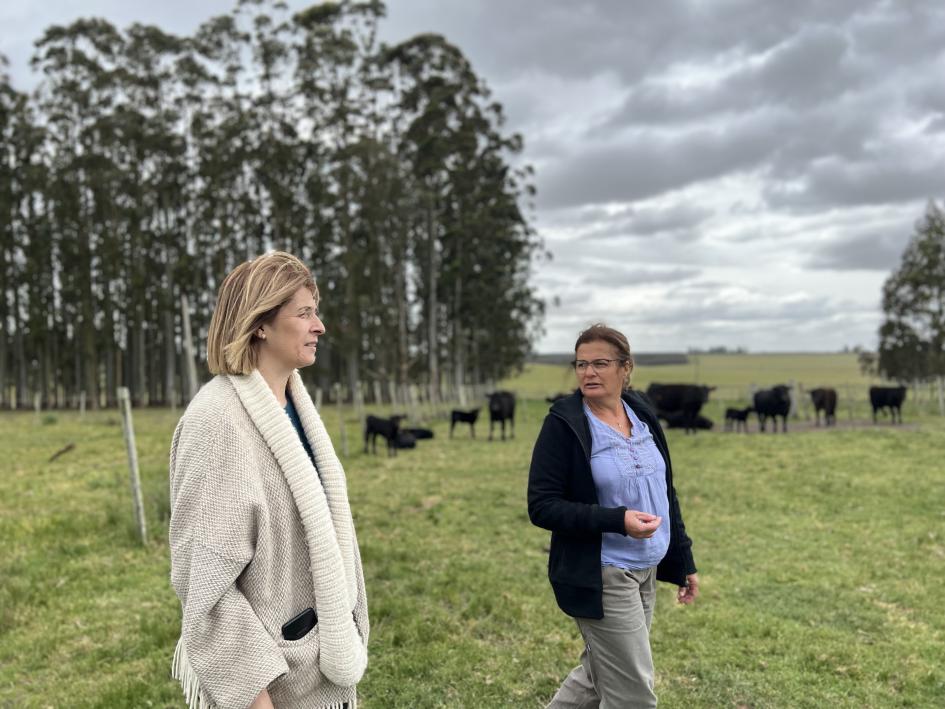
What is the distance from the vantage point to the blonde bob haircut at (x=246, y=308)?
1845 mm

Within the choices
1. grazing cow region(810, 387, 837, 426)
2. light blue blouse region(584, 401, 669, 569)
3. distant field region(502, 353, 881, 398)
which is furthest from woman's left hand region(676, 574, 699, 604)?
distant field region(502, 353, 881, 398)

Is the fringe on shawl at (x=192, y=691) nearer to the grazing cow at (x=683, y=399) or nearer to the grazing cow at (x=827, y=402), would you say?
the grazing cow at (x=683, y=399)

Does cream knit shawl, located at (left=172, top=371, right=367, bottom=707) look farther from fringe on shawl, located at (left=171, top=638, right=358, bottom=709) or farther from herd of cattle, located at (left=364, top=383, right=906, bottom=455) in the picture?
herd of cattle, located at (left=364, top=383, right=906, bottom=455)

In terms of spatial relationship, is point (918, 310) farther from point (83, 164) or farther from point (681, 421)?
point (83, 164)

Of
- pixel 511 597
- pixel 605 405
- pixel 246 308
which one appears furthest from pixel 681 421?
pixel 246 308

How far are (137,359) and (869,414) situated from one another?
33676 millimetres

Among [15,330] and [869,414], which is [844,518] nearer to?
[869,414]

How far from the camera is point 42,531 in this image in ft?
25.4

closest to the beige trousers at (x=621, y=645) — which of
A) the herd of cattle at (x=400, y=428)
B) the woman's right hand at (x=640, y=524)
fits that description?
the woman's right hand at (x=640, y=524)

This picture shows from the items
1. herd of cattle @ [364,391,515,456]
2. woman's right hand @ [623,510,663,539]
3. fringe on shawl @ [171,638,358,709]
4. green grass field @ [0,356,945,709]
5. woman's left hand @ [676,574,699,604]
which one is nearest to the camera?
fringe on shawl @ [171,638,358,709]

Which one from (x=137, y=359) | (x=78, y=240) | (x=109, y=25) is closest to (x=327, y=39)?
(x=109, y=25)

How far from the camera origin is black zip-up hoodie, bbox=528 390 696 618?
8.34 ft

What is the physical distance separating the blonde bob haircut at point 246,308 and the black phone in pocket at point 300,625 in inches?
26.9

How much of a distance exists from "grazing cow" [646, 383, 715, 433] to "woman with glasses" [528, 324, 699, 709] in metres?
17.6
